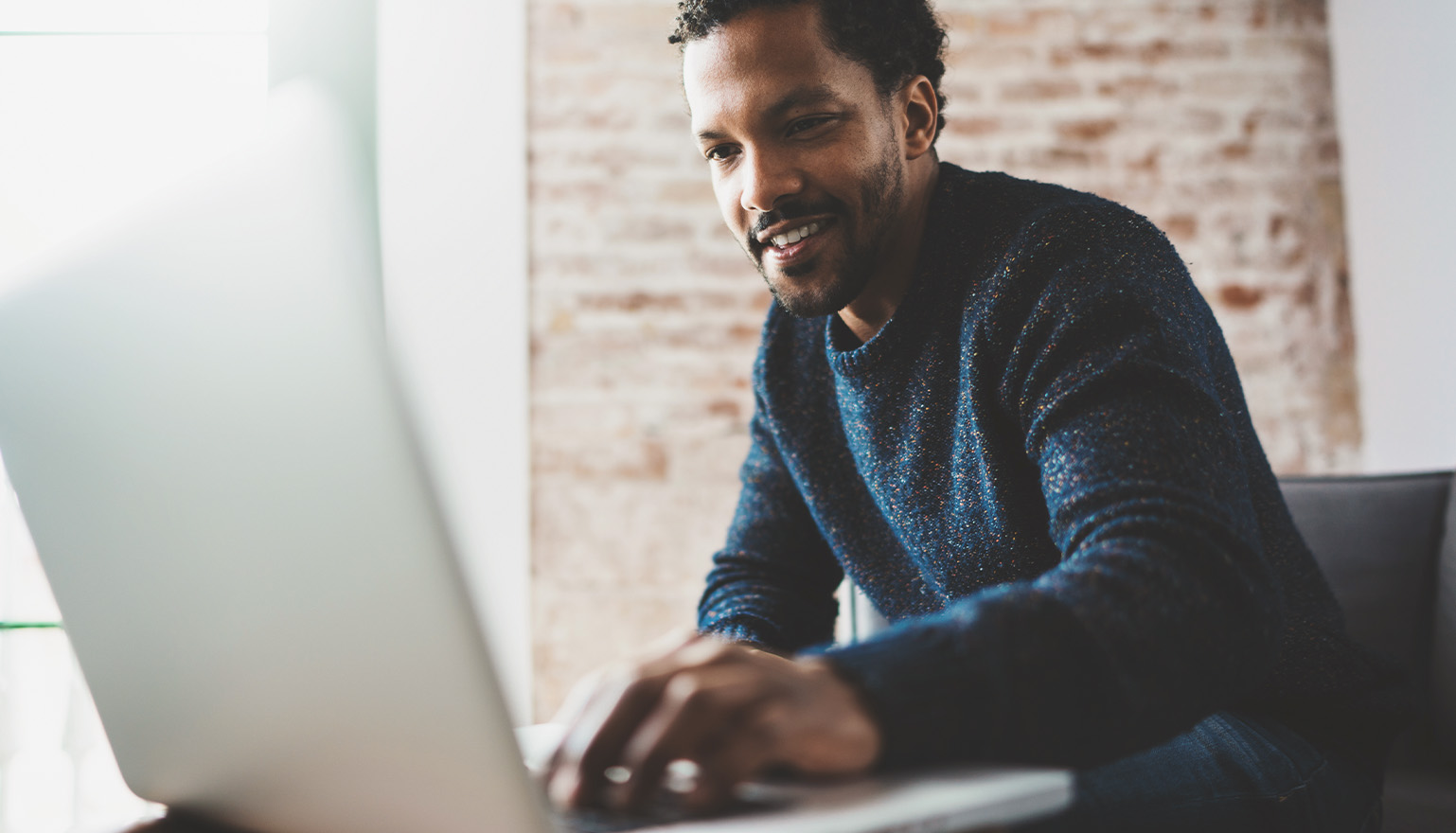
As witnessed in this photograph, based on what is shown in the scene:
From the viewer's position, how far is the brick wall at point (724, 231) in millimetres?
1867

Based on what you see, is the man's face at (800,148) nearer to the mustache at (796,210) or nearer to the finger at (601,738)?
the mustache at (796,210)

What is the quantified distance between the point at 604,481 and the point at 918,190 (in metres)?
1.01

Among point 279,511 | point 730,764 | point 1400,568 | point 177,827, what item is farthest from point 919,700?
point 1400,568

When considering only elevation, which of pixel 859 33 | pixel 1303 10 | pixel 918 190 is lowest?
pixel 918 190

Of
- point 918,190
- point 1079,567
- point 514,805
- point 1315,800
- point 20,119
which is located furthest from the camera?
point 20,119

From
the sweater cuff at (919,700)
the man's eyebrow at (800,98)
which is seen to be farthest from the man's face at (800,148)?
the sweater cuff at (919,700)

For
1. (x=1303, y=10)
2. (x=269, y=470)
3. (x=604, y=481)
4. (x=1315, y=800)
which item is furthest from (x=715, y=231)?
(x=269, y=470)

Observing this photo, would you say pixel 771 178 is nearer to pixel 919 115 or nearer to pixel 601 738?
→ pixel 919 115

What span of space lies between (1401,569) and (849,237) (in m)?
0.88

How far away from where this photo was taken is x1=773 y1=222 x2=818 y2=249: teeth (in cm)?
103

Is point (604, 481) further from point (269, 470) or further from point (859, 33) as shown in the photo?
point (269, 470)

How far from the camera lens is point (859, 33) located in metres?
1.00

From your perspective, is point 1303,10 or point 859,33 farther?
point 1303,10

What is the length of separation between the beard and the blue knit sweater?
6 cm
